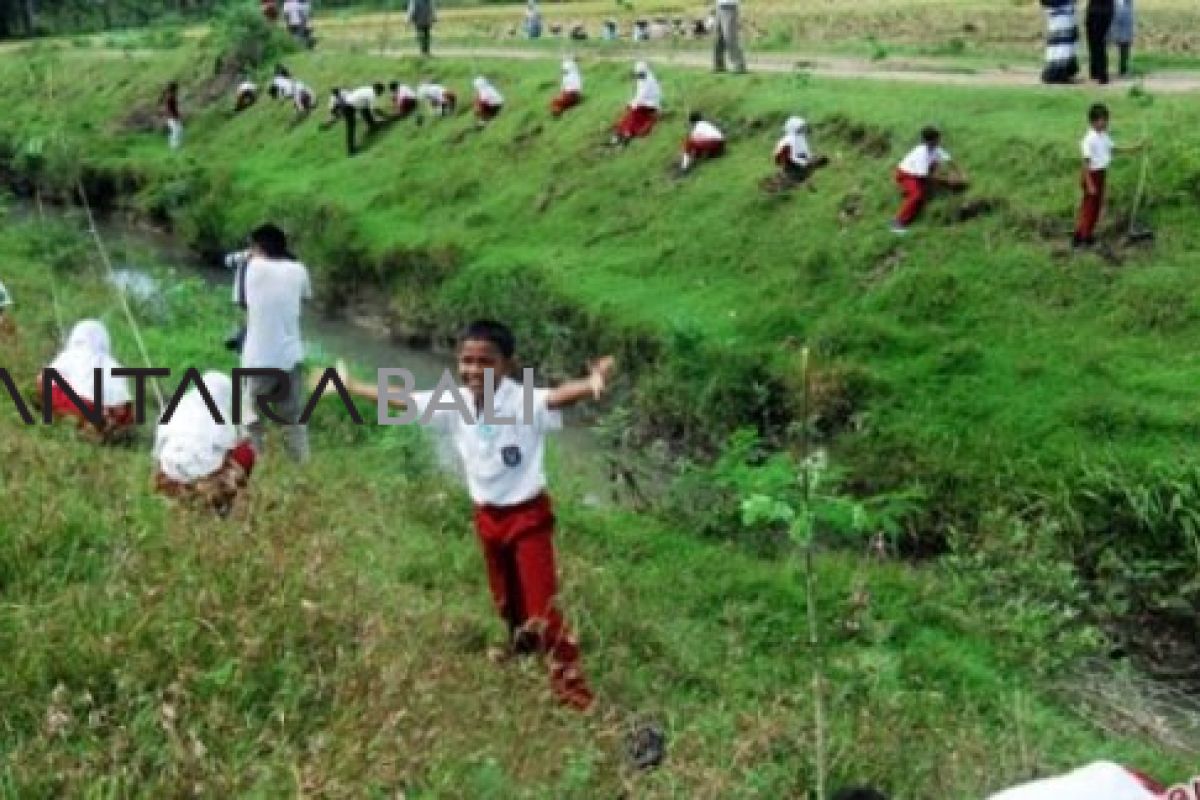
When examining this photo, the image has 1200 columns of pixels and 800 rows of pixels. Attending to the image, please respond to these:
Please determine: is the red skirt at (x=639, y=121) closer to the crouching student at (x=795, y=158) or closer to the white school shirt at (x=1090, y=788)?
the crouching student at (x=795, y=158)

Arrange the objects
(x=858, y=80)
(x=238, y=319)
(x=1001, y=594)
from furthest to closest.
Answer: (x=858, y=80)
(x=238, y=319)
(x=1001, y=594)

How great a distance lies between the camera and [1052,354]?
11875 millimetres

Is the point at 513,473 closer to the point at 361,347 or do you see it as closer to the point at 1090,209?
the point at 1090,209

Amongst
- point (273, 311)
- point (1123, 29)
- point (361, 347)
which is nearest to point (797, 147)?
point (1123, 29)

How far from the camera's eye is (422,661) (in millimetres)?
5477

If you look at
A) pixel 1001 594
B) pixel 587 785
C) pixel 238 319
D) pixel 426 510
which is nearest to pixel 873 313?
pixel 1001 594

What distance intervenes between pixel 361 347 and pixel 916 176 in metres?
7.21

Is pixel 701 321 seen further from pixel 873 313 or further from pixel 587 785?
pixel 587 785

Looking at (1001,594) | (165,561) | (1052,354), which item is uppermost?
(165,561)

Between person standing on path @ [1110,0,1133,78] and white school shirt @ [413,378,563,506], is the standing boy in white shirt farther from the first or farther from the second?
white school shirt @ [413,378,563,506]

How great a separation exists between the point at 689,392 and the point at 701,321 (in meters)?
1.09

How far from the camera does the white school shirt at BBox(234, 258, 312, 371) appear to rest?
9.37 m

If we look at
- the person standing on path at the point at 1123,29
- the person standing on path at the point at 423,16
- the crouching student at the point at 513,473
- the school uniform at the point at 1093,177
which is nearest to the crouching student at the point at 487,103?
the person standing on path at the point at 423,16

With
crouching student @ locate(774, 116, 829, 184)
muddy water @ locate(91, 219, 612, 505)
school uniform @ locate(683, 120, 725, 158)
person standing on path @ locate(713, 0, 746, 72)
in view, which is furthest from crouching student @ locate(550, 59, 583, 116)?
crouching student @ locate(774, 116, 829, 184)
